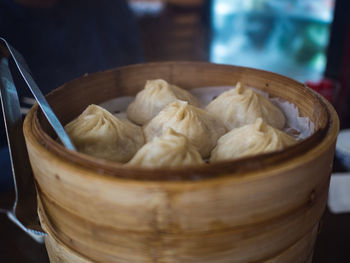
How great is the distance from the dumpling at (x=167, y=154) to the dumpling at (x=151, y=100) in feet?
2.16

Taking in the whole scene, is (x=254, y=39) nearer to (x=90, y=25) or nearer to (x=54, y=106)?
Result: (x=90, y=25)

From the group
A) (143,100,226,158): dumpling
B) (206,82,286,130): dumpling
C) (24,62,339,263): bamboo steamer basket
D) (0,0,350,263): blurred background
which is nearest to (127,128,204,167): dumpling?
(24,62,339,263): bamboo steamer basket

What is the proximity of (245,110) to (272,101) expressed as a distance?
0.20 meters

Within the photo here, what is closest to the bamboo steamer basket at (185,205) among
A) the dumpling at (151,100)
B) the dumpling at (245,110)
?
the dumpling at (245,110)

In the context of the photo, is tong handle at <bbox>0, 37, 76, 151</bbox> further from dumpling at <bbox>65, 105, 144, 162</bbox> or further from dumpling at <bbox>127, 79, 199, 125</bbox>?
dumpling at <bbox>127, 79, 199, 125</bbox>

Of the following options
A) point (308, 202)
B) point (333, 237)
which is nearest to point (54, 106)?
point (308, 202)

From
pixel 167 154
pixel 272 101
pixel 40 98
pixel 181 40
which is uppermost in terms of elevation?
pixel 40 98

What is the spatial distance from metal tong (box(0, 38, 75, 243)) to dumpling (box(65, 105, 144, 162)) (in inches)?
8.3

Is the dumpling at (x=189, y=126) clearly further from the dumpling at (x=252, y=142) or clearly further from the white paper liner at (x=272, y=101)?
the white paper liner at (x=272, y=101)

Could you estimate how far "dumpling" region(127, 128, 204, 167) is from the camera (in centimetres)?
114

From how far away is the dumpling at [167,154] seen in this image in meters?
1.14

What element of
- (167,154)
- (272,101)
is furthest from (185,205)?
(272,101)

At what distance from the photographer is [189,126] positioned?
4.98 ft

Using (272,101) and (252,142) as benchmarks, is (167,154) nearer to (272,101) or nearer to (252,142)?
(252,142)
